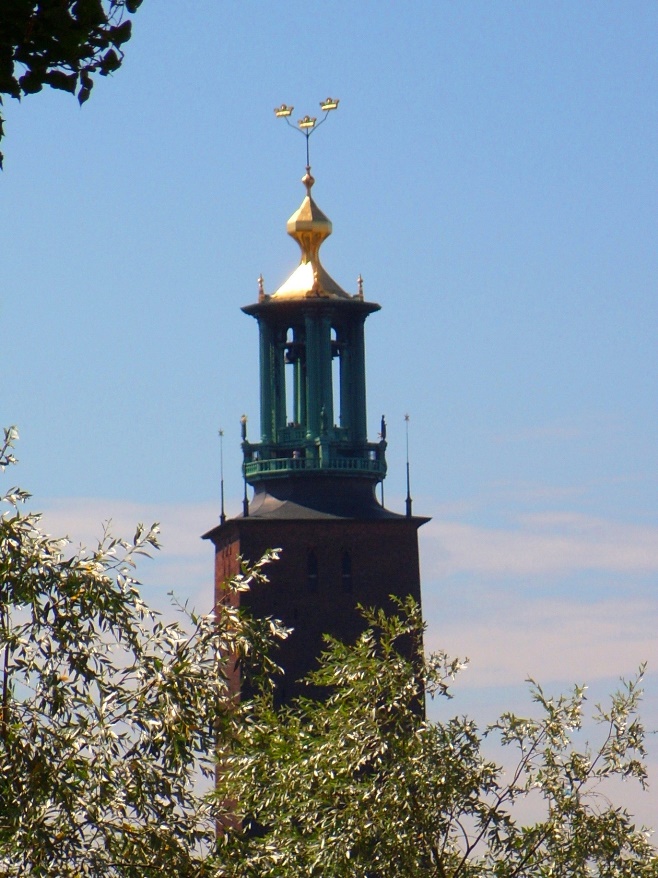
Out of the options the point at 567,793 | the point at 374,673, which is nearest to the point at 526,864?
the point at 567,793

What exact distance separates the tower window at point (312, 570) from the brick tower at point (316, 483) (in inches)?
1.3

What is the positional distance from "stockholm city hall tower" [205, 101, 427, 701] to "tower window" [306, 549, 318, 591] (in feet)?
0.11

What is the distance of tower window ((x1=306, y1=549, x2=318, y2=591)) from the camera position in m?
71.4

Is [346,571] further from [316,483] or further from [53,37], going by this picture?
[53,37]

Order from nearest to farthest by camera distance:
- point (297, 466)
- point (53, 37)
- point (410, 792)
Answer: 1. point (53, 37)
2. point (410, 792)
3. point (297, 466)

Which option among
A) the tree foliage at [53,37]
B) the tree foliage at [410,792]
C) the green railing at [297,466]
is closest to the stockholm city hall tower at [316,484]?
the green railing at [297,466]

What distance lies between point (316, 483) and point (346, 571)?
10.0 ft

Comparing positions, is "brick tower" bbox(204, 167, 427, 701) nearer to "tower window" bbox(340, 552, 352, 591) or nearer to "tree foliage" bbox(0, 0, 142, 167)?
"tower window" bbox(340, 552, 352, 591)

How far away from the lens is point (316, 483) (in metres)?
Result: 72.2

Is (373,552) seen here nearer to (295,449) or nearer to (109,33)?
(295,449)

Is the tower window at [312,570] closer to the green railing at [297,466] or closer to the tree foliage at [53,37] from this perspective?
the green railing at [297,466]

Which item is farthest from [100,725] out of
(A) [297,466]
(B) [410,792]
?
(A) [297,466]

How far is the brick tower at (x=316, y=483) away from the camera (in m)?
71.1

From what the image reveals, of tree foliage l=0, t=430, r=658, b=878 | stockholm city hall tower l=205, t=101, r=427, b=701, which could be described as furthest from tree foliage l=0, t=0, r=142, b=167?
stockholm city hall tower l=205, t=101, r=427, b=701
